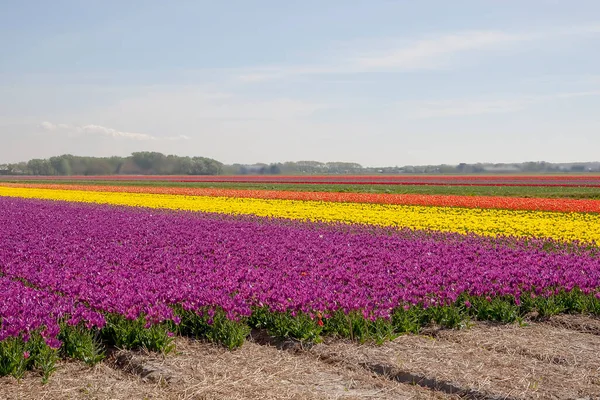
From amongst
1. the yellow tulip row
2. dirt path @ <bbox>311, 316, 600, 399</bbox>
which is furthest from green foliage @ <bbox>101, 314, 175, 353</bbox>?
the yellow tulip row

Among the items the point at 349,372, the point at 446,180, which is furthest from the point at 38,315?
the point at 446,180

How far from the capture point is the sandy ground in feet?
22.7

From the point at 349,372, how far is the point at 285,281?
11.6ft

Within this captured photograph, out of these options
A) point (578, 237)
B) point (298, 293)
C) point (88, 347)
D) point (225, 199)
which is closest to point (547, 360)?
point (298, 293)

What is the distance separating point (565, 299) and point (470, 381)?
416 cm

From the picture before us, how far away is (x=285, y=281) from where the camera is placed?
10.9 m

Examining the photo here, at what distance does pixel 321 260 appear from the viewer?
1354cm

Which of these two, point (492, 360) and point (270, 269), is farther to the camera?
point (270, 269)

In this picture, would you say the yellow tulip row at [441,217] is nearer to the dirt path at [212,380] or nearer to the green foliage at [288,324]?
the green foliage at [288,324]

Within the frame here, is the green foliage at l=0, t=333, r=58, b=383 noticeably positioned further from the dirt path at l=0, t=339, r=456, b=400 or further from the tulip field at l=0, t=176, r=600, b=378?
the dirt path at l=0, t=339, r=456, b=400

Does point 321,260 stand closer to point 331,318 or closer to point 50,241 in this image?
point 331,318

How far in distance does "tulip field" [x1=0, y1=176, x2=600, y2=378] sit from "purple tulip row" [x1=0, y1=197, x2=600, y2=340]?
0.03m

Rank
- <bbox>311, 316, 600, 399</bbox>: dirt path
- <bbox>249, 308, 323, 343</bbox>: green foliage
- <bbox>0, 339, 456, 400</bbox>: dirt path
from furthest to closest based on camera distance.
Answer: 1. <bbox>249, 308, 323, 343</bbox>: green foliage
2. <bbox>311, 316, 600, 399</bbox>: dirt path
3. <bbox>0, 339, 456, 400</bbox>: dirt path

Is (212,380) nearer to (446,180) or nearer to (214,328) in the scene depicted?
(214,328)
